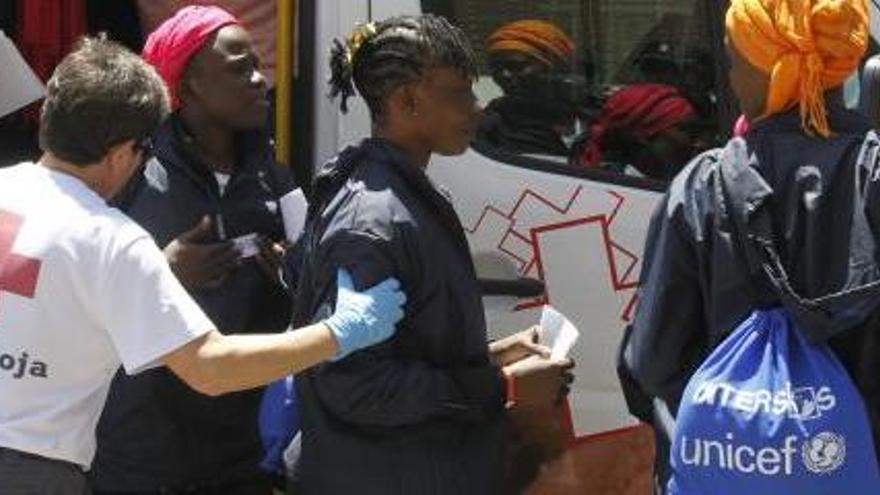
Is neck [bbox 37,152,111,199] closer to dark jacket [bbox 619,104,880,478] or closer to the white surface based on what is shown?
dark jacket [bbox 619,104,880,478]

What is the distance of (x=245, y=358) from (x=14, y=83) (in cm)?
182

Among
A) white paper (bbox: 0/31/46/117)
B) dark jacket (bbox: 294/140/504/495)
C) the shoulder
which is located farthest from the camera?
white paper (bbox: 0/31/46/117)

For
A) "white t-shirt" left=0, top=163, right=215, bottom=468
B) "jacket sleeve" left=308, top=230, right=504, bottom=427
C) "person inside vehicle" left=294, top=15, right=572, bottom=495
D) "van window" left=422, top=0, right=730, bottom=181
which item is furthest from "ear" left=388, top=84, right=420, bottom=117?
"van window" left=422, top=0, right=730, bottom=181

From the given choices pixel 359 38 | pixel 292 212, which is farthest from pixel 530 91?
pixel 359 38

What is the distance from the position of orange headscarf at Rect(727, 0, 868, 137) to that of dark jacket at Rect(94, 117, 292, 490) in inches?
44.3

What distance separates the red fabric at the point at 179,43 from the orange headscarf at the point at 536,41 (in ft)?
2.27

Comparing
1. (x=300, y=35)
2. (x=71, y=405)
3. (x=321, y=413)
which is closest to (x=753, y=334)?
(x=321, y=413)

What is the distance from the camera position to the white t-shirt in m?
2.35

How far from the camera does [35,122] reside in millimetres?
4160

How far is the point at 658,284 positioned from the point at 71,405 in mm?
952

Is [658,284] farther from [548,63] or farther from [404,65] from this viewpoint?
[548,63]

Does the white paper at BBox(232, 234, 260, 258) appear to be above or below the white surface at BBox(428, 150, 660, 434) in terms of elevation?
above

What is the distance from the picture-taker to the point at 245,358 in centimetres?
240

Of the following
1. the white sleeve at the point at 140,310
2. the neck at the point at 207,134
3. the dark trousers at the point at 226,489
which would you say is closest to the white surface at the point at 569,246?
the neck at the point at 207,134
